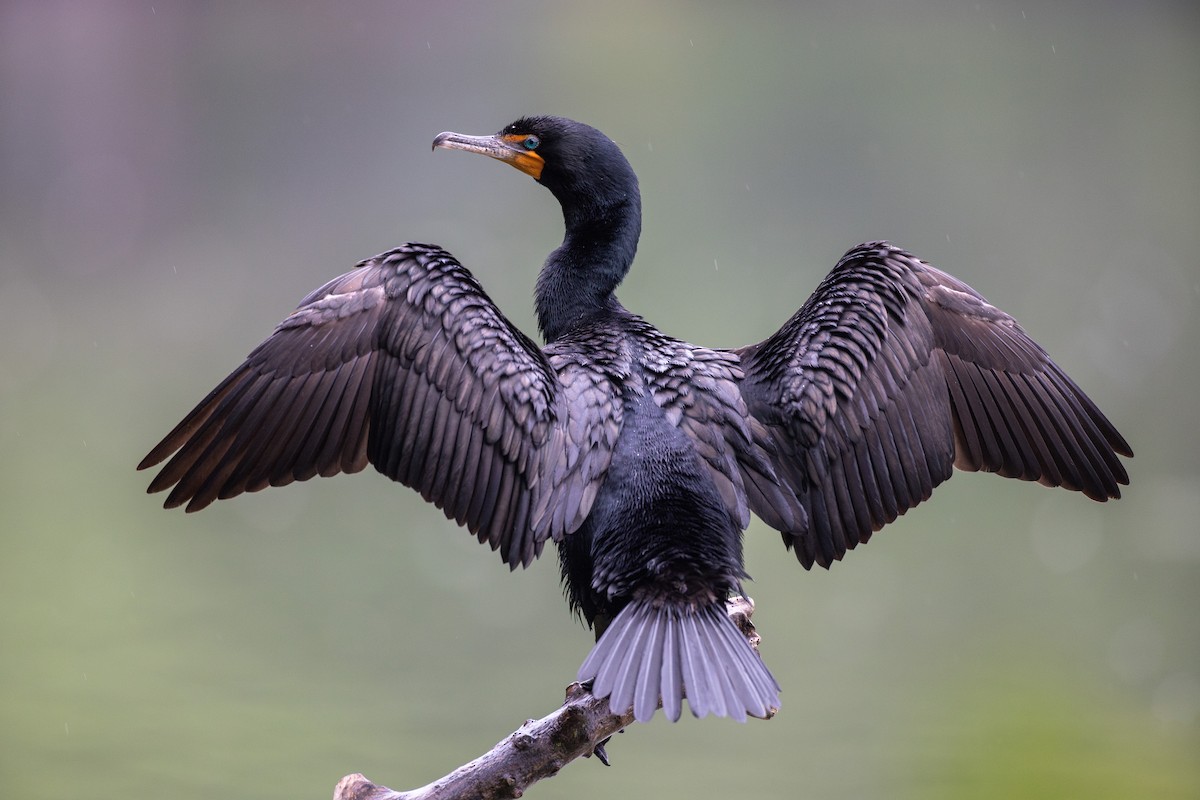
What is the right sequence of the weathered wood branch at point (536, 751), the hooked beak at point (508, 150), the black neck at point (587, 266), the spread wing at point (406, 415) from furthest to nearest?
the hooked beak at point (508, 150) → the black neck at point (587, 266) → the spread wing at point (406, 415) → the weathered wood branch at point (536, 751)

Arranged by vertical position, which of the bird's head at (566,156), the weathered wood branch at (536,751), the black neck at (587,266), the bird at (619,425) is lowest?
the weathered wood branch at (536,751)

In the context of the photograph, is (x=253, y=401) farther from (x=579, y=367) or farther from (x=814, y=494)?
(x=814, y=494)

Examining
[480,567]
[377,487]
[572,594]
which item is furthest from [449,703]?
[572,594]

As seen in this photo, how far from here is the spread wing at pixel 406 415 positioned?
3.04 m

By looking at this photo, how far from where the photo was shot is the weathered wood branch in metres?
2.88

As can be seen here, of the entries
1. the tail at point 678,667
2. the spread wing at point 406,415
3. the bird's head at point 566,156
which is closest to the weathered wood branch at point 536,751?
the tail at point 678,667

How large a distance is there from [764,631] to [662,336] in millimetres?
4738

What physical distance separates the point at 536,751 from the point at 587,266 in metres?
1.28

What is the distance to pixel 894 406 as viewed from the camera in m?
3.30

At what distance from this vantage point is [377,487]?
354 inches

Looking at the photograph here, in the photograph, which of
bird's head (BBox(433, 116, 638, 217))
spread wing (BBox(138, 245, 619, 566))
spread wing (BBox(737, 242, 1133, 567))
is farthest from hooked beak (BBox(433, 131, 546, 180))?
spread wing (BBox(737, 242, 1133, 567))

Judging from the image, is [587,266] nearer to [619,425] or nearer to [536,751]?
[619,425]

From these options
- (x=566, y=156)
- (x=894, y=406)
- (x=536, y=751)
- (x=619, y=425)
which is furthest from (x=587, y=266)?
(x=536, y=751)

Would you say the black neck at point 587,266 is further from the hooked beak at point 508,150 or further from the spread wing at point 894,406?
the spread wing at point 894,406
